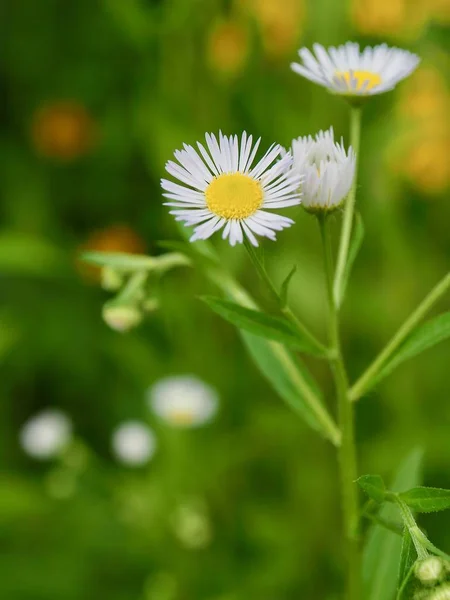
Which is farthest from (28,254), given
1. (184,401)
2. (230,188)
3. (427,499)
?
(427,499)

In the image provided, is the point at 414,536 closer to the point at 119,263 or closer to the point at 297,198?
the point at 297,198

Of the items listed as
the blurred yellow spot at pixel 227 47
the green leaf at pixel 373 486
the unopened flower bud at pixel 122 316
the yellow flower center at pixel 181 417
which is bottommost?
the yellow flower center at pixel 181 417

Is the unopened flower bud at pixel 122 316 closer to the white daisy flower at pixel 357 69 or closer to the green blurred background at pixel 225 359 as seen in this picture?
the white daisy flower at pixel 357 69

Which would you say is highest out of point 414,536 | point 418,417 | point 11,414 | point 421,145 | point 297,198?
point 421,145

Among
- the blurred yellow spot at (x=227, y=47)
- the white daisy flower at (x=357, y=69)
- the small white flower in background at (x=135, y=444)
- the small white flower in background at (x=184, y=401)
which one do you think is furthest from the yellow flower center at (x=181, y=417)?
the white daisy flower at (x=357, y=69)

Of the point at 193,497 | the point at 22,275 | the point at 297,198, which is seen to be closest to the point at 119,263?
the point at 297,198
